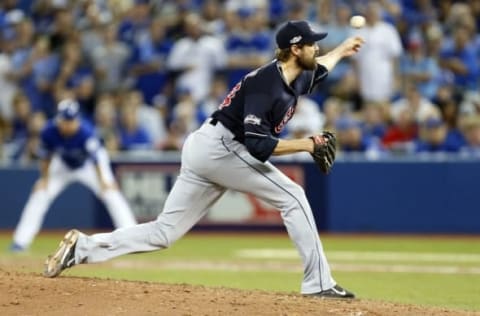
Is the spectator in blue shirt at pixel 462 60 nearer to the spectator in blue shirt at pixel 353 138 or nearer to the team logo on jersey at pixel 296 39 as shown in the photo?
the spectator in blue shirt at pixel 353 138

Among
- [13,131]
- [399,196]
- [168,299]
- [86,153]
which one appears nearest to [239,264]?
[86,153]

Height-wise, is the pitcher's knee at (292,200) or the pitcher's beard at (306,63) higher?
the pitcher's beard at (306,63)

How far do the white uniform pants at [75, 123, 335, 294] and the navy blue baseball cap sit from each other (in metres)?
0.75

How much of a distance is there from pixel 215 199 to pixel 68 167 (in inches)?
233

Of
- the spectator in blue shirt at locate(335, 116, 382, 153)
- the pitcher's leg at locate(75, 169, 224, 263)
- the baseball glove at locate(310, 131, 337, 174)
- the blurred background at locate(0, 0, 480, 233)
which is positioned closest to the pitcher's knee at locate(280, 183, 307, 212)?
the baseball glove at locate(310, 131, 337, 174)

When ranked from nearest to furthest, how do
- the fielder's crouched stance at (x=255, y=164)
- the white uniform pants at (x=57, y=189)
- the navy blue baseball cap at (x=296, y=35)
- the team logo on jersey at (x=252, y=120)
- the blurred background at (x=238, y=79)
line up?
1. the team logo on jersey at (x=252, y=120)
2. the fielder's crouched stance at (x=255, y=164)
3. the navy blue baseball cap at (x=296, y=35)
4. the white uniform pants at (x=57, y=189)
5. the blurred background at (x=238, y=79)

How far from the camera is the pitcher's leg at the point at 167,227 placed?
776 cm

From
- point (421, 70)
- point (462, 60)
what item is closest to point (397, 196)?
point (421, 70)

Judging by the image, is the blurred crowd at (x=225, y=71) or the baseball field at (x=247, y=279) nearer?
the baseball field at (x=247, y=279)

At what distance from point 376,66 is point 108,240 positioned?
9.17 m

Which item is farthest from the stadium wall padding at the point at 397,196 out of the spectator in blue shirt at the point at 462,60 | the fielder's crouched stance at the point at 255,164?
the fielder's crouched stance at the point at 255,164

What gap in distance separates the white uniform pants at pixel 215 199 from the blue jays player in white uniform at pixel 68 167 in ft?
17.3

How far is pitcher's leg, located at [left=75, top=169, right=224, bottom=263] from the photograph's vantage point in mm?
7762

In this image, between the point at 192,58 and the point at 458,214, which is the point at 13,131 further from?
the point at 458,214
